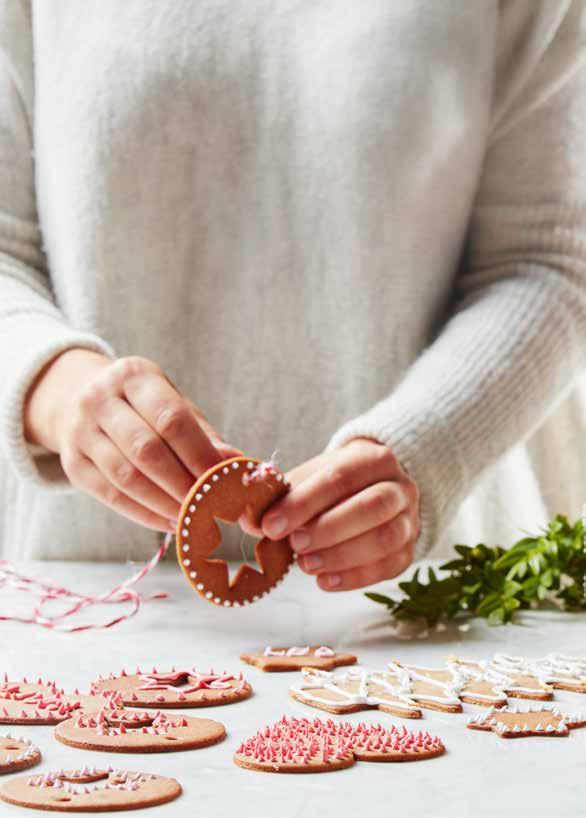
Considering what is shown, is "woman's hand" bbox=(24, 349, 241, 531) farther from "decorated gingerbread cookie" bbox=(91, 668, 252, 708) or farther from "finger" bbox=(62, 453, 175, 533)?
"decorated gingerbread cookie" bbox=(91, 668, 252, 708)

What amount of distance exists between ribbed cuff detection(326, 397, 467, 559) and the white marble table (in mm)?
117

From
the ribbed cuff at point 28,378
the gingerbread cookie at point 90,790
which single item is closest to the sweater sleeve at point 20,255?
the ribbed cuff at point 28,378

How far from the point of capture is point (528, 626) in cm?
103

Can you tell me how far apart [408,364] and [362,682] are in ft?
2.16

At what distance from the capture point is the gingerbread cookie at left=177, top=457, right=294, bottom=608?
92 centimetres

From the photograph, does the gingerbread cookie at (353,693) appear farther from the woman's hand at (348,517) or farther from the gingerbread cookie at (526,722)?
the woman's hand at (348,517)

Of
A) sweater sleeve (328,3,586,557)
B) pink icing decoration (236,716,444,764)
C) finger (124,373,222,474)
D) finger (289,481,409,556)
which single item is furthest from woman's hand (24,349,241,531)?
pink icing decoration (236,716,444,764)

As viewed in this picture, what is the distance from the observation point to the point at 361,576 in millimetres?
1026

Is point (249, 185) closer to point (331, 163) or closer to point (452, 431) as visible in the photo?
point (331, 163)

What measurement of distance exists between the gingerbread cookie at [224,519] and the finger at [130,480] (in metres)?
0.06

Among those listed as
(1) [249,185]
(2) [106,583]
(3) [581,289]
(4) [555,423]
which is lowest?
(2) [106,583]

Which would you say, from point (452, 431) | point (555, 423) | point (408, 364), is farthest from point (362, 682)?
point (555, 423)

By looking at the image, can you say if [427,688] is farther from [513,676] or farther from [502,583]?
[502,583]

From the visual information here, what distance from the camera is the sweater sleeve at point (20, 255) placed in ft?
3.68
